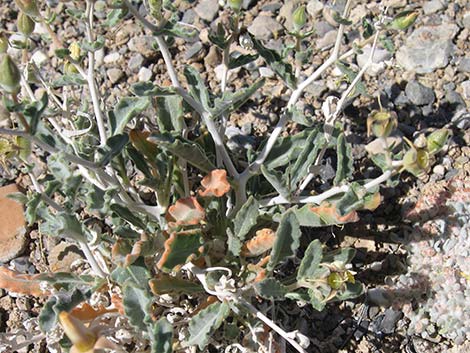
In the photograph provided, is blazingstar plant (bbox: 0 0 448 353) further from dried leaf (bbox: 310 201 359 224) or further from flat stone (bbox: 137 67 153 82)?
flat stone (bbox: 137 67 153 82)

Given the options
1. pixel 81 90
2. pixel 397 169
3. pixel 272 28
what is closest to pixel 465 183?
pixel 397 169

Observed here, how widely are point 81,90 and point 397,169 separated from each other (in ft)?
6.36

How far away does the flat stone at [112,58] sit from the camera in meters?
3.56

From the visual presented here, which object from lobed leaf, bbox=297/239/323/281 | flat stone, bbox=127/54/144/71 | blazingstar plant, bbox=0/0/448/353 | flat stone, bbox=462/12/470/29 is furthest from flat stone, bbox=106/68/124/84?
flat stone, bbox=462/12/470/29

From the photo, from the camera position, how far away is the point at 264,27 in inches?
140

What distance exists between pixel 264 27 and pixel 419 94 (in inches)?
36.1

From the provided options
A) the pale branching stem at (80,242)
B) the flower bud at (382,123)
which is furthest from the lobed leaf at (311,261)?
the pale branching stem at (80,242)

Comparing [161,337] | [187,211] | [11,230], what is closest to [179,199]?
[187,211]

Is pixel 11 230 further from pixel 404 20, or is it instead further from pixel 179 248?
pixel 404 20

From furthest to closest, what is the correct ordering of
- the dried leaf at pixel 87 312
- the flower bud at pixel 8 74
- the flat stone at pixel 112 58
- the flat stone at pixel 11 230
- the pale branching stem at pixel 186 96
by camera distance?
the flat stone at pixel 112 58 → the flat stone at pixel 11 230 → the dried leaf at pixel 87 312 → the pale branching stem at pixel 186 96 → the flower bud at pixel 8 74

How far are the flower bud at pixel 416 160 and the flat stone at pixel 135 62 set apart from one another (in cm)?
197

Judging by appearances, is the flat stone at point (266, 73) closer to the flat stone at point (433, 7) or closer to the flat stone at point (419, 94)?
the flat stone at point (419, 94)

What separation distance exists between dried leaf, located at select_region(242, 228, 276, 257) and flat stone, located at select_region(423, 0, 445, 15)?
72.2 inches

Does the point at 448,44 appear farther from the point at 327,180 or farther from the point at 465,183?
the point at 327,180
